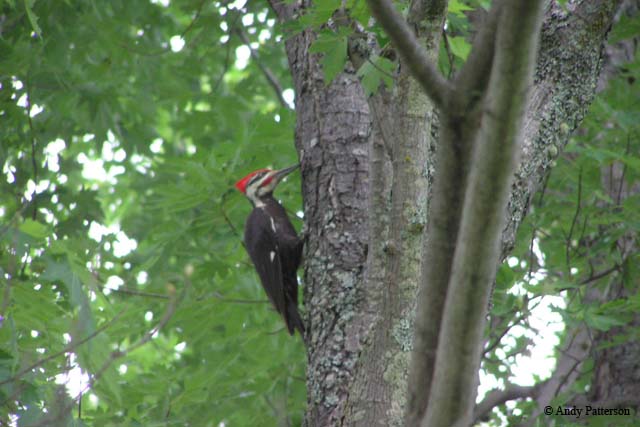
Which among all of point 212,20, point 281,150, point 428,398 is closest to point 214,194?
point 281,150

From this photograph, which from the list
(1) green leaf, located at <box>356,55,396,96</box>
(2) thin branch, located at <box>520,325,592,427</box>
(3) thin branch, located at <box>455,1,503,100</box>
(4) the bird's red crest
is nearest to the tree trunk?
(1) green leaf, located at <box>356,55,396,96</box>

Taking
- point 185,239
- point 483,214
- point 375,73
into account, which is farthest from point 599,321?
point 185,239

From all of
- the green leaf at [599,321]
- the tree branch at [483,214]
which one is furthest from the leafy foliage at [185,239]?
the tree branch at [483,214]

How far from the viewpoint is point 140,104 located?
281 inches

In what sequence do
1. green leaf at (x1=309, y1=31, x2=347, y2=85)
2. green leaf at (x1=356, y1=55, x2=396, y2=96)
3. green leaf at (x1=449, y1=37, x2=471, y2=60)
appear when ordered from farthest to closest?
green leaf at (x1=449, y1=37, x2=471, y2=60)
green leaf at (x1=309, y1=31, x2=347, y2=85)
green leaf at (x1=356, y1=55, x2=396, y2=96)

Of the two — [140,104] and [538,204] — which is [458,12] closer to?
[538,204]

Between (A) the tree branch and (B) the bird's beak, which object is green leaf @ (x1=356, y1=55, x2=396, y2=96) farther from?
(B) the bird's beak

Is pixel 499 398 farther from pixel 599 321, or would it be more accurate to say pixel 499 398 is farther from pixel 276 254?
pixel 276 254

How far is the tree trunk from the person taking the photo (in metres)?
2.55

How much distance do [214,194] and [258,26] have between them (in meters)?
2.90

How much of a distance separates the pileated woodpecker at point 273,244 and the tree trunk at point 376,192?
1243 mm

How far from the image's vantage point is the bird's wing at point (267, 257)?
5.17 metres

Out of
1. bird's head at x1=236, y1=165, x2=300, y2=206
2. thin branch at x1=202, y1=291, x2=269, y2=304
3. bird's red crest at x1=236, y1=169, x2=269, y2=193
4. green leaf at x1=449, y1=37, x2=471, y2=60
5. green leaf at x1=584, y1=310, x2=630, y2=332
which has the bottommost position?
green leaf at x1=584, y1=310, x2=630, y2=332

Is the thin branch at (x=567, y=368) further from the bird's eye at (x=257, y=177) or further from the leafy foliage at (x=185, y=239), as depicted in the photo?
the bird's eye at (x=257, y=177)
